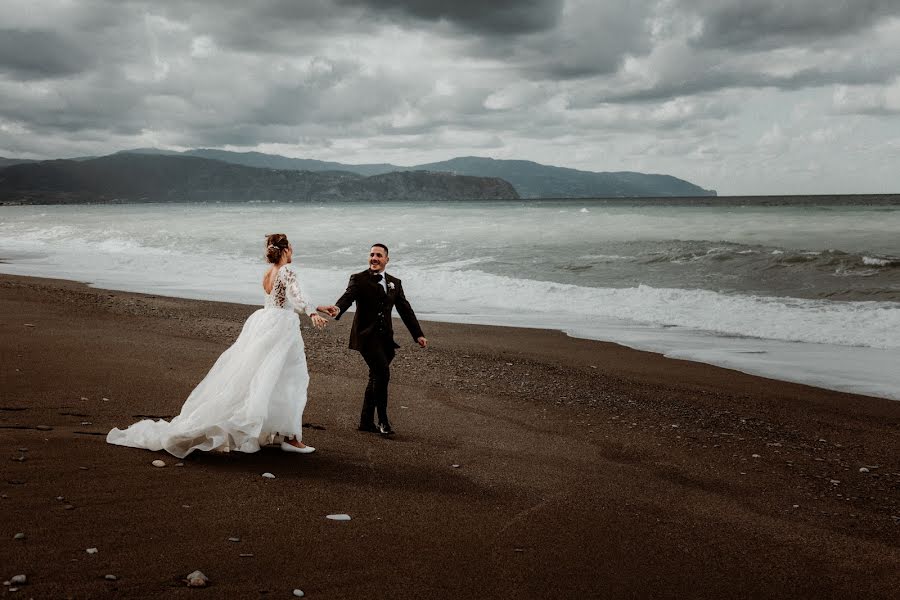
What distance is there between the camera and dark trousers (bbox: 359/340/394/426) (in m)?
7.27

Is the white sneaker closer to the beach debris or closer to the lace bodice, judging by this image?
the lace bodice

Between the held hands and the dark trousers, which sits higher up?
the held hands

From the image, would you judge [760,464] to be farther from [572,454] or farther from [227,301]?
[227,301]

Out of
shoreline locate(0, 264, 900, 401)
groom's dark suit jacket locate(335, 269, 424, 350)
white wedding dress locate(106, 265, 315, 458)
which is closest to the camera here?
white wedding dress locate(106, 265, 315, 458)

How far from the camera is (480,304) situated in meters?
19.3

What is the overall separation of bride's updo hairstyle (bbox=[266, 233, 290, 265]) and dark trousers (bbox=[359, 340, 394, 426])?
1554 millimetres

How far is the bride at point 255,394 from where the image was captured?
5.72 m

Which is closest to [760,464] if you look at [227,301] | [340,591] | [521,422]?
[521,422]

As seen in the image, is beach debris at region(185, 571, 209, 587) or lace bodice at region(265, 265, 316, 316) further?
lace bodice at region(265, 265, 316, 316)

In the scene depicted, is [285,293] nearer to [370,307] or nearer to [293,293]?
[293,293]

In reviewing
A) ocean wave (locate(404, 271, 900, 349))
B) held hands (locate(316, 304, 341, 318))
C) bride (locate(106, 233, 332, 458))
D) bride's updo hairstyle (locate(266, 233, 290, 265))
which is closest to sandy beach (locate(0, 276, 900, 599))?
bride (locate(106, 233, 332, 458))

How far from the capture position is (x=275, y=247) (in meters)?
6.27

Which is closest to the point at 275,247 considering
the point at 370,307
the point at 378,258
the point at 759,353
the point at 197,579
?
the point at 378,258

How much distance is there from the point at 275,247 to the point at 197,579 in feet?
10.5
